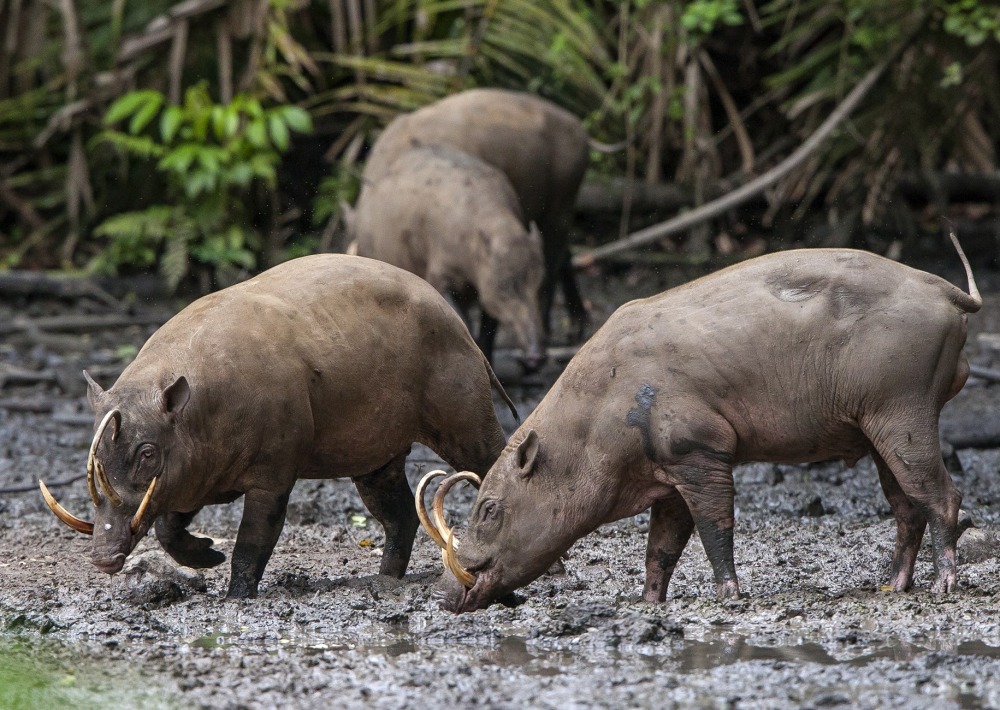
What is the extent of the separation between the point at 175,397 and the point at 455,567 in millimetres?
1207

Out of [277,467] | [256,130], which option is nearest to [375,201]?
[256,130]

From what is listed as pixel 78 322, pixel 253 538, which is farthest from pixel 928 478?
pixel 78 322

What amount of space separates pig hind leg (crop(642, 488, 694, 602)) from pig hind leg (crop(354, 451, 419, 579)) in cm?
117

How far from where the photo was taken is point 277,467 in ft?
19.0

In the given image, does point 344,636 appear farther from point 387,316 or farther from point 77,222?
point 77,222

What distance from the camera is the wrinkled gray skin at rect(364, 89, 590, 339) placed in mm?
11070

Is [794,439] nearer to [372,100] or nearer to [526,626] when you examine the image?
[526,626]

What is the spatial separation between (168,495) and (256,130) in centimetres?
750

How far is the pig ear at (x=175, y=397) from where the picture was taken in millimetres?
5523

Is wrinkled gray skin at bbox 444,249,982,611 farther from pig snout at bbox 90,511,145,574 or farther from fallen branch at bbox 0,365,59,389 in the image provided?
fallen branch at bbox 0,365,59,389

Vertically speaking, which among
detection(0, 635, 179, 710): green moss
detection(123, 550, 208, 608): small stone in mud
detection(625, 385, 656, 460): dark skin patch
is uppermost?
detection(625, 385, 656, 460): dark skin patch

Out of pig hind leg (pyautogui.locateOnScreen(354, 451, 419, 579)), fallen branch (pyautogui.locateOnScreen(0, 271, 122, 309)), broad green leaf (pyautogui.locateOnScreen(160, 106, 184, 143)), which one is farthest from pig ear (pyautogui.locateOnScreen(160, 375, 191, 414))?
fallen branch (pyautogui.locateOnScreen(0, 271, 122, 309))

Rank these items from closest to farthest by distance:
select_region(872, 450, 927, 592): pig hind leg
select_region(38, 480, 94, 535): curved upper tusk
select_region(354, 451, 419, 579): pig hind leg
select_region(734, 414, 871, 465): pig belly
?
1. select_region(38, 480, 94, 535): curved upper tusk
2. select_region(734, 414, 871, 465): pig belly
3. select_region(872, 450, 927, 592): pig hind leg
4. select_region(354, 451, 419, 579): pig hind leg

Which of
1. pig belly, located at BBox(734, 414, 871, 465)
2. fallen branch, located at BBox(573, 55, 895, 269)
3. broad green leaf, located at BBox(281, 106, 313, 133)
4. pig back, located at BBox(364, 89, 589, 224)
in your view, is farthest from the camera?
broad green leaf, located at BBox(281, 106, 313, 133)
